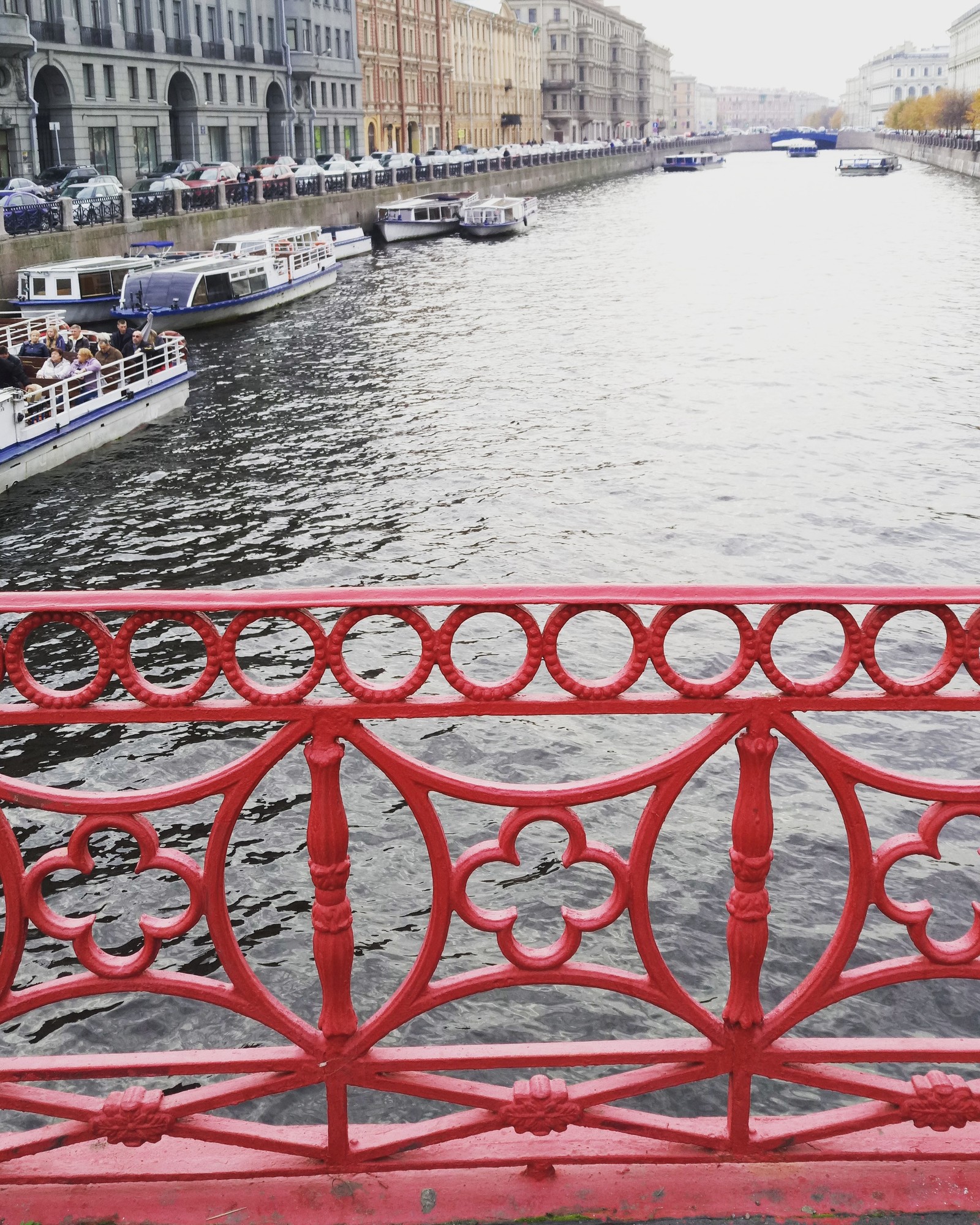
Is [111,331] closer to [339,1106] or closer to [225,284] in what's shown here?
[225,284]

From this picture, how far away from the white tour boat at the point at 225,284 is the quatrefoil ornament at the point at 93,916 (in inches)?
1074

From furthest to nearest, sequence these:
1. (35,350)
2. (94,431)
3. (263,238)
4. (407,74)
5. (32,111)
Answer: (407,74) < (32,111) < (263,238) < (35,350) < (94,431)

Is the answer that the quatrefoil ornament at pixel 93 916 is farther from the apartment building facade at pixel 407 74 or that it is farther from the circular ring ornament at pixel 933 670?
the apartment building facade at pixel 407 74

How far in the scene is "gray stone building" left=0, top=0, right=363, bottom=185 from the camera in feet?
147

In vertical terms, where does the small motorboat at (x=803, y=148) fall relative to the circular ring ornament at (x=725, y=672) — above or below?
above

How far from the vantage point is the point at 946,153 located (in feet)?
322

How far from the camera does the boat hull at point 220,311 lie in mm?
30125

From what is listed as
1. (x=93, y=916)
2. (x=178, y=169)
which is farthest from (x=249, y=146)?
(x=93, y=916)

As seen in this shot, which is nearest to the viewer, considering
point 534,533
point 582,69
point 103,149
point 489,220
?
point 534,533

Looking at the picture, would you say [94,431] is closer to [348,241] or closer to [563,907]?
[563,907]

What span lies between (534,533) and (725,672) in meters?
13.4

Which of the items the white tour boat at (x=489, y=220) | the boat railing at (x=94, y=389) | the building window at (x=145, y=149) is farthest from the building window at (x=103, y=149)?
the boat railing at (x=94, y=389)

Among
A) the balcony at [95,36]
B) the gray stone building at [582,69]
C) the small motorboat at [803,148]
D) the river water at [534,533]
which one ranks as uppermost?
the gray stone building at [582,69]

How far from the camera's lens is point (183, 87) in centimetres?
5722
